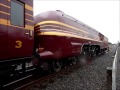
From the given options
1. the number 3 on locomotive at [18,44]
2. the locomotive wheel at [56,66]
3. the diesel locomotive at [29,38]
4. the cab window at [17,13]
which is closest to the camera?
the diesel locomotive at [29,38]

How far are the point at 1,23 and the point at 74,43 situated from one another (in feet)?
20.1

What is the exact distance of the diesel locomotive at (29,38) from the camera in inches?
244

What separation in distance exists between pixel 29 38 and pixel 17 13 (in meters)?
0.97

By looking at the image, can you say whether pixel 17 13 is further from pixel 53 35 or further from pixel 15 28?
pixel 53 35

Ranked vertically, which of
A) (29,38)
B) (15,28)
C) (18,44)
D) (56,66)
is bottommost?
(56,66)

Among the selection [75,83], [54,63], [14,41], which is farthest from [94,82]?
[14,41]

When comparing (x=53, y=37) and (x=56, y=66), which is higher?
(x=53, y=37)

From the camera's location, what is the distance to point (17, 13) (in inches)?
267

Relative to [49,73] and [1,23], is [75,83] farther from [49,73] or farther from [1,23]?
[1,23]

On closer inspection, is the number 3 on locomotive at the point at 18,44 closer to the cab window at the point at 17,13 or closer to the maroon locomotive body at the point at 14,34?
the maroon locomotive body at the point at 14,34

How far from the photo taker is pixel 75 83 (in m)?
8.43

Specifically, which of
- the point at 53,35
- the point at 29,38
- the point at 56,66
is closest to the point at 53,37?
the point at 53,35

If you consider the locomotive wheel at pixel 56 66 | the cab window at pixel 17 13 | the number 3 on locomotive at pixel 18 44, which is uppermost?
the cab window at pixel 17 13

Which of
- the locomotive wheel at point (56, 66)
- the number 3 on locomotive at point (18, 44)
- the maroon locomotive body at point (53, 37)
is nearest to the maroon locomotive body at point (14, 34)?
the number 3 on locomotive at point (18, 44)
